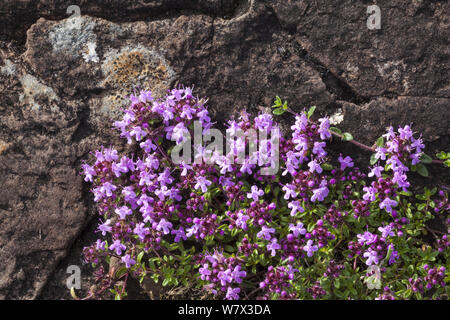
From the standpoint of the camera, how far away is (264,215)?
16.3ft

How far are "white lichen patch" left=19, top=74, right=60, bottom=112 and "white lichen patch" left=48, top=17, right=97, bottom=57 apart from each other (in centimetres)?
37

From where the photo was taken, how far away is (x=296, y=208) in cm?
498

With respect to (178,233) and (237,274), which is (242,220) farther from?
(178,233)

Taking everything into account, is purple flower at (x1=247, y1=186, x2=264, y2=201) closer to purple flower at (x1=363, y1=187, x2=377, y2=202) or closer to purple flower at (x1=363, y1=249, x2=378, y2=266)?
purple flower at (x1=363, y1=187, x2=377, y2=202)

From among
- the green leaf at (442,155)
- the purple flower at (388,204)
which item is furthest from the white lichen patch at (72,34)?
the green leaf at (442,155)

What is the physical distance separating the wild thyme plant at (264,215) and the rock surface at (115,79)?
23 cm

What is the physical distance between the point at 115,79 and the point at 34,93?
2.53 feet

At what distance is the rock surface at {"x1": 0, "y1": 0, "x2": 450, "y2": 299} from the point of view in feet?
17.3

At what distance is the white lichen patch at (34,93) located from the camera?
538 cm

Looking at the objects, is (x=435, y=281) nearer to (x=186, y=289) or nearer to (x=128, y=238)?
(x=186, y=289)

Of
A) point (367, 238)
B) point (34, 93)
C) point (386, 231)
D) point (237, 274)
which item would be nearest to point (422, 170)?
point (386, 231)

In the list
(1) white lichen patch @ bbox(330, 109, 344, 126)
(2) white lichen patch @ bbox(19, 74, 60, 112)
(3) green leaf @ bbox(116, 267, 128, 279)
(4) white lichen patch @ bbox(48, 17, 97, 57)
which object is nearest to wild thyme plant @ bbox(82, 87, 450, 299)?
(3) green leaf @ bbox(116, 267, 128, 279)

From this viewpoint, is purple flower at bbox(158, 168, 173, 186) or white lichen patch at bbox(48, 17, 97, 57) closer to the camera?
purple flower at bbox(158, 168, 173, 186)

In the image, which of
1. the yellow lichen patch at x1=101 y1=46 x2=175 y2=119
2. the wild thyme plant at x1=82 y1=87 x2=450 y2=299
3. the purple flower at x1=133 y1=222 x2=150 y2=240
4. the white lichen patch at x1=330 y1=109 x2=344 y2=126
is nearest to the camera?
the wild thyme plant at x1=82 y1=87 x2=450 y2=299
